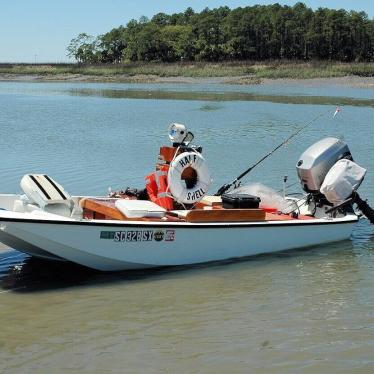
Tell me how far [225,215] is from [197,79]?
7192 cm

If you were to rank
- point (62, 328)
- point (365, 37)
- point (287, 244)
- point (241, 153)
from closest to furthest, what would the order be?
point (62, 328) → point (287, 244) → point (241, 153) → point (365, 37)

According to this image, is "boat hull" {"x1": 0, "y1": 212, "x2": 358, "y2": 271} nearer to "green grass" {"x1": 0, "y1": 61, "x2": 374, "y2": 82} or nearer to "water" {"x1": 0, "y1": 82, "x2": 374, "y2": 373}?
"water" {"x1": 0, "y1": 82, "x2": 374, "y2": 373}

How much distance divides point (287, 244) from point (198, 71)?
253 ft

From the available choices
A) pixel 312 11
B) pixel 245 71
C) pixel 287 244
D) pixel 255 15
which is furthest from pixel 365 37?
pixel 287 244

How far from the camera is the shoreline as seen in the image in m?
66.4

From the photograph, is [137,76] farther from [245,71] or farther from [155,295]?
[155,295]

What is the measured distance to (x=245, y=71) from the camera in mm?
82250

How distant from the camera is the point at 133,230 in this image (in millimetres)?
8094

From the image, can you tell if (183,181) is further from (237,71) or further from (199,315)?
(237,71)

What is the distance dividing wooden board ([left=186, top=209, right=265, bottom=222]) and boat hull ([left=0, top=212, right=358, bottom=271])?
0.10 meters

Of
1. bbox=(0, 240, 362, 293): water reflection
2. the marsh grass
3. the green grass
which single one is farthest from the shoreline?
bbox=(0, 240, 362, 293): water reflection

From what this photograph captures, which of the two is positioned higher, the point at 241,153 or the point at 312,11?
the point at 312,11

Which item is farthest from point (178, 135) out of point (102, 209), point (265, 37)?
point (265, 37)

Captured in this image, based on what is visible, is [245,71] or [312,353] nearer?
[312,353]
